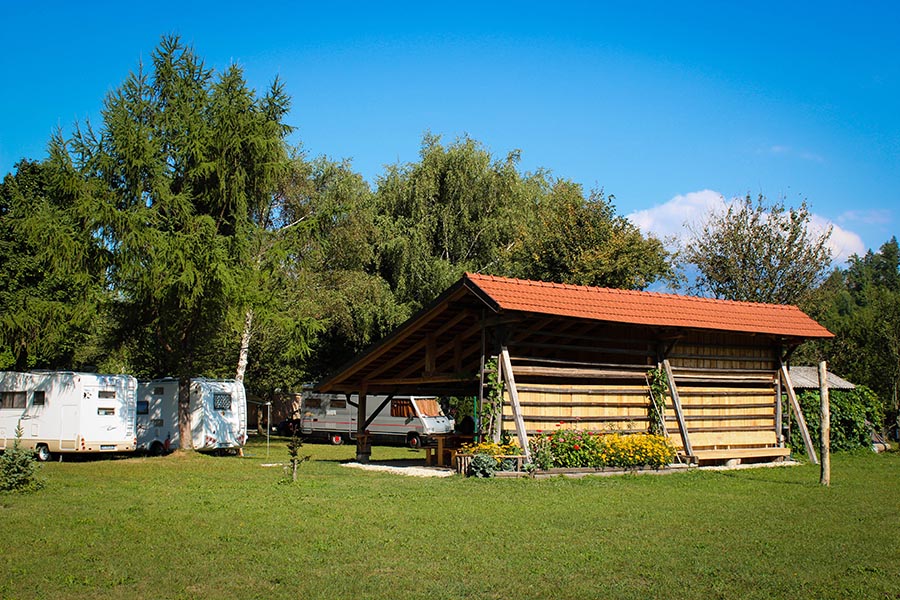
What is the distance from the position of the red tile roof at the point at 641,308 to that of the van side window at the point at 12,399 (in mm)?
15253

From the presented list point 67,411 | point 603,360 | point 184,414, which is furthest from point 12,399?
point 603,360

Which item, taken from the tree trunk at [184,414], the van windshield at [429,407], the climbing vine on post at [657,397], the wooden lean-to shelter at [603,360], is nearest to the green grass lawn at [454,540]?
the wooden lean-to shelter at [603,360]

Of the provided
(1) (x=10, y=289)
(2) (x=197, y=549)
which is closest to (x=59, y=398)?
(1) (x=10, y=289)

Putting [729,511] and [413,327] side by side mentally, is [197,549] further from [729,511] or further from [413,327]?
[413,327]

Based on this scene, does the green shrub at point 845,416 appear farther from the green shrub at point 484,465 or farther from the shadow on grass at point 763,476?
the green shrub at point 484,465

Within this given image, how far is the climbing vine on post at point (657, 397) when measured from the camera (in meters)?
18.4

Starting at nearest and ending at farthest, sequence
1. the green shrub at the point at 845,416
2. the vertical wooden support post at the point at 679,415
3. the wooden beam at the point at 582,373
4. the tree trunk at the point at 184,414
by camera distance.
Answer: the wooden beam at the point at 582,373, the vertical wooden support post at the point at 679,415, the green shrub at the point at 845,416, the tree trunk at the point at 184,414

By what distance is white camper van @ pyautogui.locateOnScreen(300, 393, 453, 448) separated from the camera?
31.8 metres

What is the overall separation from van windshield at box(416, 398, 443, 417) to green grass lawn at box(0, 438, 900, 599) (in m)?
16.7

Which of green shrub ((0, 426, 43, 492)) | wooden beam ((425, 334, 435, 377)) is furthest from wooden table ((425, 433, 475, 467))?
green shrub ((0, 426, 43, 492))

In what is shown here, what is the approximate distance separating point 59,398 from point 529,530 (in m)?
18.3

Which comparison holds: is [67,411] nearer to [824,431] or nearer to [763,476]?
[763,476]

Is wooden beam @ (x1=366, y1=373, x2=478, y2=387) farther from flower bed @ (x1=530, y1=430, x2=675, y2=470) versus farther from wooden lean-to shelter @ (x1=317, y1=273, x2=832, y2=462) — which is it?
flower bed @ (x1=530, y1=430, x2=675, y2=470)

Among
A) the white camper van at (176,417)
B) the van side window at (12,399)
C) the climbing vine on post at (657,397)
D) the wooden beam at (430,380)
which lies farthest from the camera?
the white camper van at (176,417)
